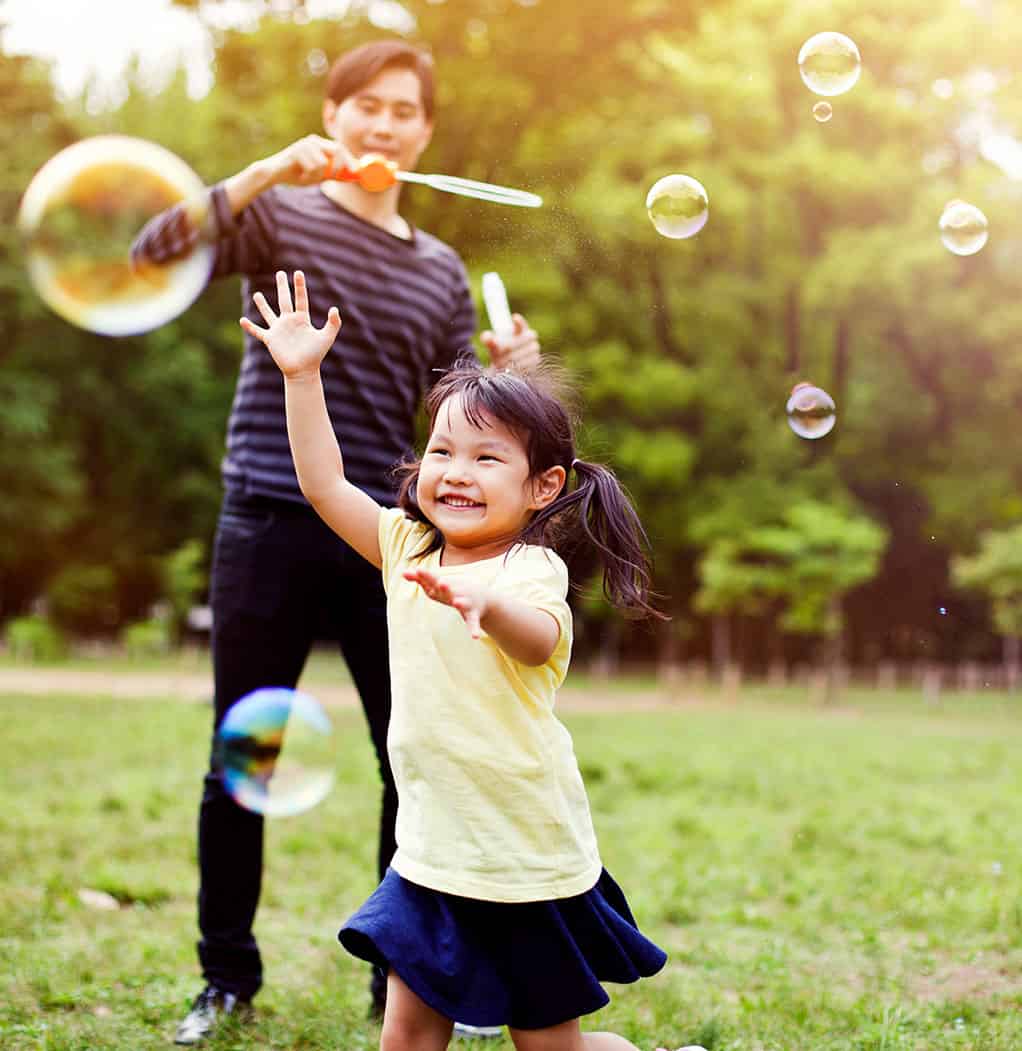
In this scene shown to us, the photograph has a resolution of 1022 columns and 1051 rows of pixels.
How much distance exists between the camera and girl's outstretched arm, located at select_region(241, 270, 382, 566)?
2305mm

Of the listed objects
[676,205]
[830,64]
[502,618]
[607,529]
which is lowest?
[502,618]

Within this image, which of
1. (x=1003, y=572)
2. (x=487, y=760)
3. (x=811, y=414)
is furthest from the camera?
(x=1003, y=572)

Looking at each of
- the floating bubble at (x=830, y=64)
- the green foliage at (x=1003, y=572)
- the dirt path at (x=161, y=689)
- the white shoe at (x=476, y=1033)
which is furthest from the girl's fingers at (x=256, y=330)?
the green foliage at (x=1003, y=572)

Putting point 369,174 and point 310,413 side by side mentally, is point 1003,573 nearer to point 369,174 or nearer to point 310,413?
point 369,174

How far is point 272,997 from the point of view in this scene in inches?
132

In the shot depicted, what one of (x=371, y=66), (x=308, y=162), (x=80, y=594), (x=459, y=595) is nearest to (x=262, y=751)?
(x=308, y=162)

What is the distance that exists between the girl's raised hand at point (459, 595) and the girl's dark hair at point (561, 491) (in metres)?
0.38

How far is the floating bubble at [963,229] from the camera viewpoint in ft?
13.8

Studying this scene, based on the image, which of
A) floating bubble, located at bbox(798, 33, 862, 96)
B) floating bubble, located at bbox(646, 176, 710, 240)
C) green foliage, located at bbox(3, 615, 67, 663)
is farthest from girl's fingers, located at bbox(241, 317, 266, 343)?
green foliage, located at bbox(3, 615, 67, 663)

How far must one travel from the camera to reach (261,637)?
3.00 meters

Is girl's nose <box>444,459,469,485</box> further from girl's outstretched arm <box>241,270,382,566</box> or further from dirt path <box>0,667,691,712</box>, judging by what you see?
dirt path <box>0,667,691,712</box>

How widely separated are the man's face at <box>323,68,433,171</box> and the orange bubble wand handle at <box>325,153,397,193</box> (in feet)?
0.88

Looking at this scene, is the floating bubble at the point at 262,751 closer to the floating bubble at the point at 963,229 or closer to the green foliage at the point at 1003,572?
the floating bubble at the point at 963,229

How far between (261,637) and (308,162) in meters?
0.99
